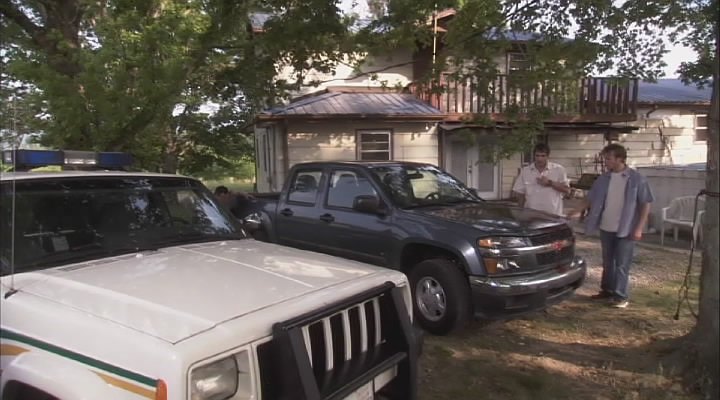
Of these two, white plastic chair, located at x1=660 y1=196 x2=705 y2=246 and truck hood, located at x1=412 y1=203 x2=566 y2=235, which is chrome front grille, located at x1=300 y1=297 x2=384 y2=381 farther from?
white plastic chair, located at x1=660 y1=196 x2=705 y2=246

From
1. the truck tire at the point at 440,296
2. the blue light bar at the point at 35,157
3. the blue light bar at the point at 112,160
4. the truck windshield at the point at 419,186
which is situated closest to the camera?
the blue light bar at the point at 35,157

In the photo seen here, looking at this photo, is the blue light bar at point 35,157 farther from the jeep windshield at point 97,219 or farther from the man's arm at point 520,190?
the man's arm at point 520,190

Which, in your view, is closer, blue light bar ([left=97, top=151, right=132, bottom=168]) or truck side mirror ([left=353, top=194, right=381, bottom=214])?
blue light bar ([left=97, top=151, right=132, bottom=168])

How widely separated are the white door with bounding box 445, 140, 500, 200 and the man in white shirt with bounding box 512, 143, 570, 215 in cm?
936

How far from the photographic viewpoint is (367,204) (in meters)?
5.30

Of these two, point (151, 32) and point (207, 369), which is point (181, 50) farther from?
point (207, 369)

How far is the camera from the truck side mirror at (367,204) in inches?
209

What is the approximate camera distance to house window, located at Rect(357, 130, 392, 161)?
14.8 metres

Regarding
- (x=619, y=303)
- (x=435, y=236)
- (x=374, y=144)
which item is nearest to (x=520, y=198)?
(x=619, y=303)

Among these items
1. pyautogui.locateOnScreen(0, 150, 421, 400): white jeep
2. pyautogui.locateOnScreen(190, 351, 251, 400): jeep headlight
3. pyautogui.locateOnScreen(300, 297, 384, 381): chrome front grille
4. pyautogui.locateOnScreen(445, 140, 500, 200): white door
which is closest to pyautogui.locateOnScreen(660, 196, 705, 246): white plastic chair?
pyautogui.locateOnScreen(445, 140, 500, 200): white door

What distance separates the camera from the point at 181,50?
262 inches

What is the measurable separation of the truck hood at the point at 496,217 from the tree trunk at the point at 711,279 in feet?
4.72

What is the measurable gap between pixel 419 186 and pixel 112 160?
3.10 m

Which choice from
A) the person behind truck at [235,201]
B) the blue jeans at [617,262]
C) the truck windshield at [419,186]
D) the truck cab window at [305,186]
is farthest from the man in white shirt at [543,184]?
the person behind truck at [235,201]
